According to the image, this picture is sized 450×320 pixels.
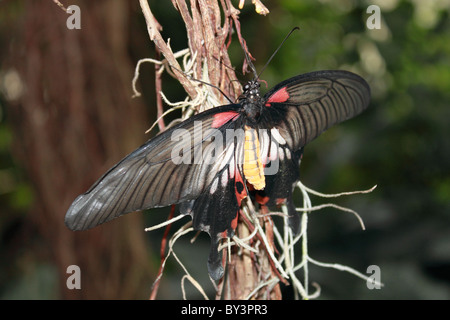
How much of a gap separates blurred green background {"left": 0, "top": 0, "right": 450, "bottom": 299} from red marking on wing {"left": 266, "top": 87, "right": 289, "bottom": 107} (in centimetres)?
103

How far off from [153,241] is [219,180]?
1.53 metres

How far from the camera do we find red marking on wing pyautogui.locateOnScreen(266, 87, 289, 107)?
0.85m

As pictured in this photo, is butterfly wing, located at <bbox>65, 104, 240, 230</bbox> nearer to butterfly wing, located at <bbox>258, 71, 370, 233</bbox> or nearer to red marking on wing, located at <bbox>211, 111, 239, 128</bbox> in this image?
red marking on wing, located at <bbox>211, 111, 239, 128</bbox>

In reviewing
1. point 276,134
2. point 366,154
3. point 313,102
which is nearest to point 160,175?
point 276,134

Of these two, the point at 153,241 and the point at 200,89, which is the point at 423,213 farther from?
the point at 200,89

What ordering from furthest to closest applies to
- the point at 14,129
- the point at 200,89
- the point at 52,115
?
the point at 14,129, the point at 52,115, the point at 200,89

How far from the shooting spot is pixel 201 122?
77 centimetres

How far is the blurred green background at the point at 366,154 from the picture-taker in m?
1.78

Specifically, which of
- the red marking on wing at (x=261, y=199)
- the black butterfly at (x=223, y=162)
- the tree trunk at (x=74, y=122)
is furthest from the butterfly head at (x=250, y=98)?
the tree trunk at (x=74, y=122)

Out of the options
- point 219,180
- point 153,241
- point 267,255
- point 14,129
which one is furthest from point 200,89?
point 153,241

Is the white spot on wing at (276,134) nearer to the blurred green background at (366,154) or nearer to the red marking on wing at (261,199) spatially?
the red marking on wing at (261,199)

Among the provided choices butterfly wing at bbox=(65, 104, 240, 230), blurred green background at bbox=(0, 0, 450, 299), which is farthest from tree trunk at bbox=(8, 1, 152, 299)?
butterfly wing at bbox=(65, 104, 240, 230)

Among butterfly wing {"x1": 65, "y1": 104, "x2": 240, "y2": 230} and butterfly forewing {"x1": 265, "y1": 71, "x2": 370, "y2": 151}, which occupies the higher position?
butterfly forewing {"x1": 265, "y1": 71, "x2": 370, "y2": 151}

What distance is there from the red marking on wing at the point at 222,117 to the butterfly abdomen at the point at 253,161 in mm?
45
